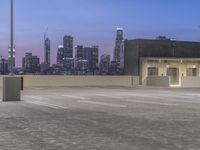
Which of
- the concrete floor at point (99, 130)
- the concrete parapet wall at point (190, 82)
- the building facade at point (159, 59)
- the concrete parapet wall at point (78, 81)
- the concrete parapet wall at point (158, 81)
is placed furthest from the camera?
the building facade at point (159, 59)

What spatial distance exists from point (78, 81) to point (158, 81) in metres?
8.72

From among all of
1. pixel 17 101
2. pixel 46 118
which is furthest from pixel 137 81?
pixel 46 118

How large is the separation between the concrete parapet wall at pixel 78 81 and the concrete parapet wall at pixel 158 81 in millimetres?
1524

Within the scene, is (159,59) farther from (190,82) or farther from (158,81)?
(190,82)

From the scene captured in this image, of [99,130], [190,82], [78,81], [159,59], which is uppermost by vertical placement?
[159,59]

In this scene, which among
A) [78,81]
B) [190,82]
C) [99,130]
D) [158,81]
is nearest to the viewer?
[99,130]

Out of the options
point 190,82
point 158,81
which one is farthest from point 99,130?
point 190,82

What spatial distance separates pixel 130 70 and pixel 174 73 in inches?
199

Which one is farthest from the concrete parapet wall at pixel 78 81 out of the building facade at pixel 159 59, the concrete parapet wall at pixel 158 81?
the building facade at pixel 159 59

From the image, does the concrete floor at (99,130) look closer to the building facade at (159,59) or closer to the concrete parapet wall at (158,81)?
the concrete parapet wall at (158,81)

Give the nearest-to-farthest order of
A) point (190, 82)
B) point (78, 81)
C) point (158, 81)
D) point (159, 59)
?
point (78, 81)
point (190, 82)
point (158, 81)
point (159, 59)

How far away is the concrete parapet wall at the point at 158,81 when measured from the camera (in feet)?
184

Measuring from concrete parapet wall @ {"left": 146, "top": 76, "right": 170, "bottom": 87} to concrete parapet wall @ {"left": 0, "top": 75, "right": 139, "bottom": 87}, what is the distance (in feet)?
5.00

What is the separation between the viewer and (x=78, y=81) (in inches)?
2183
